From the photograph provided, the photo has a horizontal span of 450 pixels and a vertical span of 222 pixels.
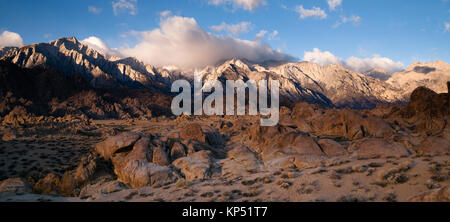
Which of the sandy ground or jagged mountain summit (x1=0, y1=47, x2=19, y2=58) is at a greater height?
jagged mountain summit (x1=0, y1=47, x2=19, y2=58)

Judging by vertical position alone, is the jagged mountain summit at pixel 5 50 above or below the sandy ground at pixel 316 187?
above

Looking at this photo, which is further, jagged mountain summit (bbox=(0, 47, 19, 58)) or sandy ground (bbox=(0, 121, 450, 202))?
jagged mountain summit (bbox=(0, 47, 19, 58))

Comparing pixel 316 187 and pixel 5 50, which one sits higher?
pixel 5 50

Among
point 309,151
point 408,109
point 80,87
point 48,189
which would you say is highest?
point 80,87

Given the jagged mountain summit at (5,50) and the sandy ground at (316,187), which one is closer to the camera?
the sandy ground at (316,187)

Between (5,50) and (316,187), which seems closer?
(316,187)

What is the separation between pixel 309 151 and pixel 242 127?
83.4 ft
